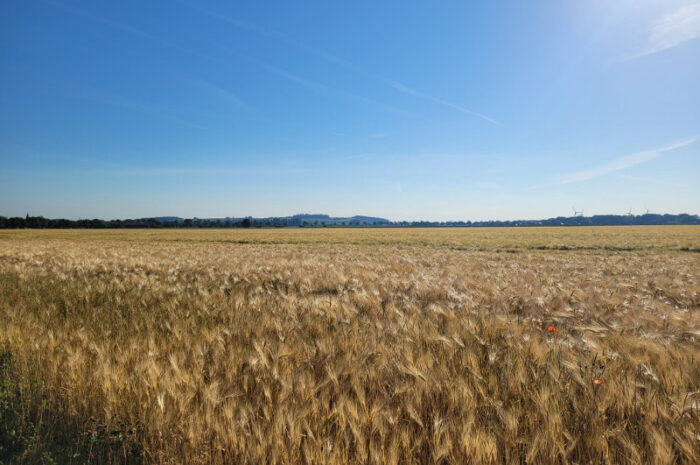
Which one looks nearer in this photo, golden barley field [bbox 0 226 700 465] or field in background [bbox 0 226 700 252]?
golden barley field [bbox 0 226 700 465]

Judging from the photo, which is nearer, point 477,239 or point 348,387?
point 348,387

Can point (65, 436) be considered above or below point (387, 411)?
below

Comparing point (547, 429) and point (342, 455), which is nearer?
point (342, 455)

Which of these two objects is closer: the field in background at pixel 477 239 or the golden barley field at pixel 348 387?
the golden barley field at pixel 348 387

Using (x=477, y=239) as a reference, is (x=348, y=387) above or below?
above

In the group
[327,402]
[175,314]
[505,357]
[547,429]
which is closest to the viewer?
[547,429]

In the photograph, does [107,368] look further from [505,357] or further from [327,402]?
Result: [505,357]

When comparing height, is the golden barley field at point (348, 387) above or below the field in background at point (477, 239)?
above

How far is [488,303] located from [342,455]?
13.3 ft

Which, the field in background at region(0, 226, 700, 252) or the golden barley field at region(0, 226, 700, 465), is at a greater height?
the golden barley field at region(0, 226, 700, 465)

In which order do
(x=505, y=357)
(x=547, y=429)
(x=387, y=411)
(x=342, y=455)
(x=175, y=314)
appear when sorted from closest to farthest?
(x=342, y=455) < (x=547, y=429) < (x=387, y=411) < (x=505, y=357) < (x=175, y=314)

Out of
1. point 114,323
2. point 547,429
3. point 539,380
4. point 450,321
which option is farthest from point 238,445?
point 114,323

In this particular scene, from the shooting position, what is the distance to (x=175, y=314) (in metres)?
4.10

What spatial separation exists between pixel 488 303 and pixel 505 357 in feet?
7.83
